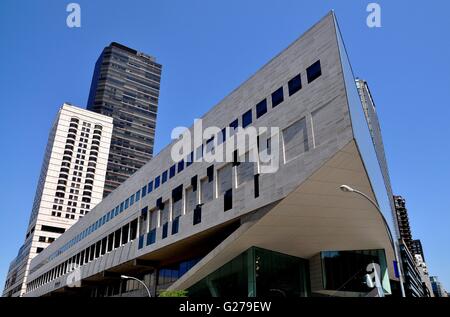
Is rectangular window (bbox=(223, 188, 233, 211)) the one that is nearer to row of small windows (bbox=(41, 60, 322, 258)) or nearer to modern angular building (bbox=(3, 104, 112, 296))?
row of small windows (bbox=(41, 60, 322, 258))

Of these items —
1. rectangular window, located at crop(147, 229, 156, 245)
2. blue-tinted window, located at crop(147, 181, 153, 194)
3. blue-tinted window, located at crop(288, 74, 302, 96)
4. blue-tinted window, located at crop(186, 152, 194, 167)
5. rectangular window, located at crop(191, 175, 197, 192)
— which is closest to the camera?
blue-tinted window, located at crop(288, 74, 302, 96)

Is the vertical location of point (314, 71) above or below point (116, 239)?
above

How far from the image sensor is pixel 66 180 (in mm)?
123000

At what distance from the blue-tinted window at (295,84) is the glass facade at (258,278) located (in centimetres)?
1092

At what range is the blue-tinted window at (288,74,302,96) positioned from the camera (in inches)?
907

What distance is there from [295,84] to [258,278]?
13229 millimetres

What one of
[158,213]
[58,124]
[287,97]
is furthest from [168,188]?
[58,124]

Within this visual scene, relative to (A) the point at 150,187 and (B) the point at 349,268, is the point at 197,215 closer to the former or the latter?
(A) the point at 150,187

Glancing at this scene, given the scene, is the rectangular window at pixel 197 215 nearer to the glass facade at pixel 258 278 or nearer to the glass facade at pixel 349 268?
the glass facade at pixel 258 278

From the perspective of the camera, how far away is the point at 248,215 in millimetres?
23781

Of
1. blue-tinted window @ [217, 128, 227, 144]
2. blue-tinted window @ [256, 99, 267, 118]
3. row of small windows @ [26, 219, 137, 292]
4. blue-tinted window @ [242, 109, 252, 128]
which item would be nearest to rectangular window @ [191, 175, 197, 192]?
blue-tinted window @ [217, 128, 227, 144]

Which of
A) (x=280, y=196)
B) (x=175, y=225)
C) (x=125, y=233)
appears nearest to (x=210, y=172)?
(x=175, y=225)

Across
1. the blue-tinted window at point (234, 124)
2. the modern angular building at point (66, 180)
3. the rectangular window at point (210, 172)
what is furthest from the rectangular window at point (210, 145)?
the modern angular building at point (66, 180)

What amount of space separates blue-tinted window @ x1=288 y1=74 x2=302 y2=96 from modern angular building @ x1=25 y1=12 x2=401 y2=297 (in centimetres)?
8
